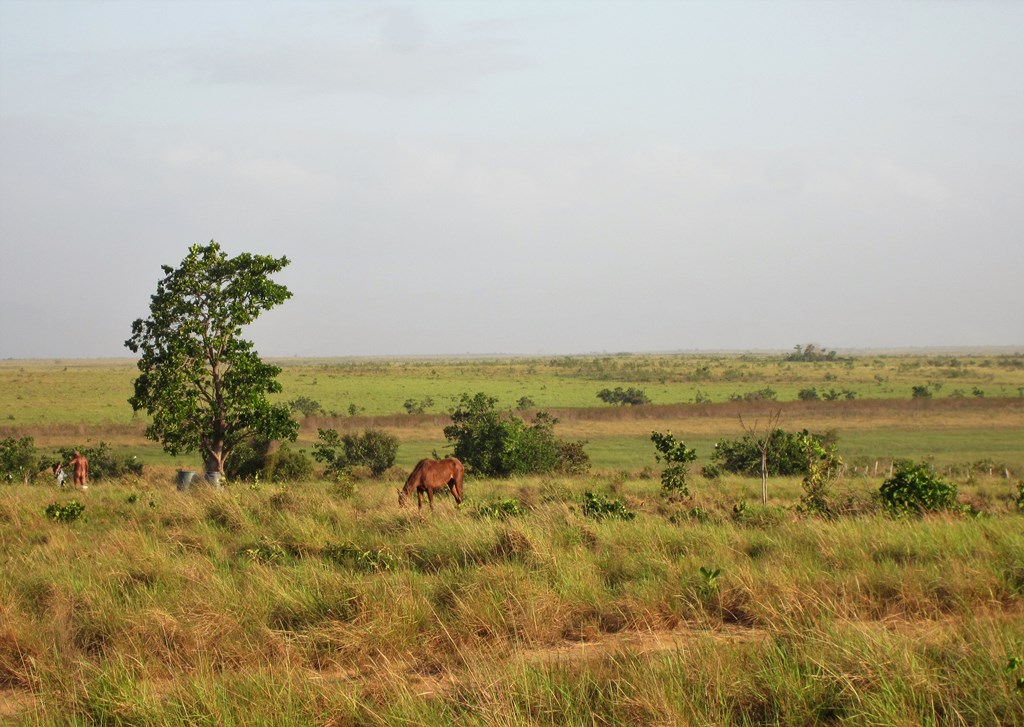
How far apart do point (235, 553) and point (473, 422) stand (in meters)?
20.4

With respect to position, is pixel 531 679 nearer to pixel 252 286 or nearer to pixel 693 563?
pixel 693 563

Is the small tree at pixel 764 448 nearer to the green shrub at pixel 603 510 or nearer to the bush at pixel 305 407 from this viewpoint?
the green shrub at pixel 603 510

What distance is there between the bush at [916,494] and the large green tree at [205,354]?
13335 millimetres

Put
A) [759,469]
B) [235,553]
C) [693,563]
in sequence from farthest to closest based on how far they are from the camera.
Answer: [759,469]
[235,553]
[693,563]

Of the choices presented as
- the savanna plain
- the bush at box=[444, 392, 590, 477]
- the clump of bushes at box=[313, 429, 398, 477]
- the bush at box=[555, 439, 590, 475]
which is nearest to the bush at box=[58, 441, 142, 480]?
the clump of bushes at box=[313, 429, 398, 477]

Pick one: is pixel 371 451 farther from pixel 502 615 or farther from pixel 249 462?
pixel 502 615

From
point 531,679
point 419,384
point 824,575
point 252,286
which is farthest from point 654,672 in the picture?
point 419,384

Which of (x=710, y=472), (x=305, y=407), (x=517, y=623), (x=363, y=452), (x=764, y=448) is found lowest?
(x=710, y=472)

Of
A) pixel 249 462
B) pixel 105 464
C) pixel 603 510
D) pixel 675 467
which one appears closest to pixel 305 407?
pixel 105 464

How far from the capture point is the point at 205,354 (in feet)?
66.9

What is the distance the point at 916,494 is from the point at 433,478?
27.6 ft

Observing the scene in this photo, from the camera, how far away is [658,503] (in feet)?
52.0

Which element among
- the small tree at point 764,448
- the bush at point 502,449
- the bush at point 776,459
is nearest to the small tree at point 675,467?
the small tree at point 764,448

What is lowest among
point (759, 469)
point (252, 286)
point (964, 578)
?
point (759, 469)
